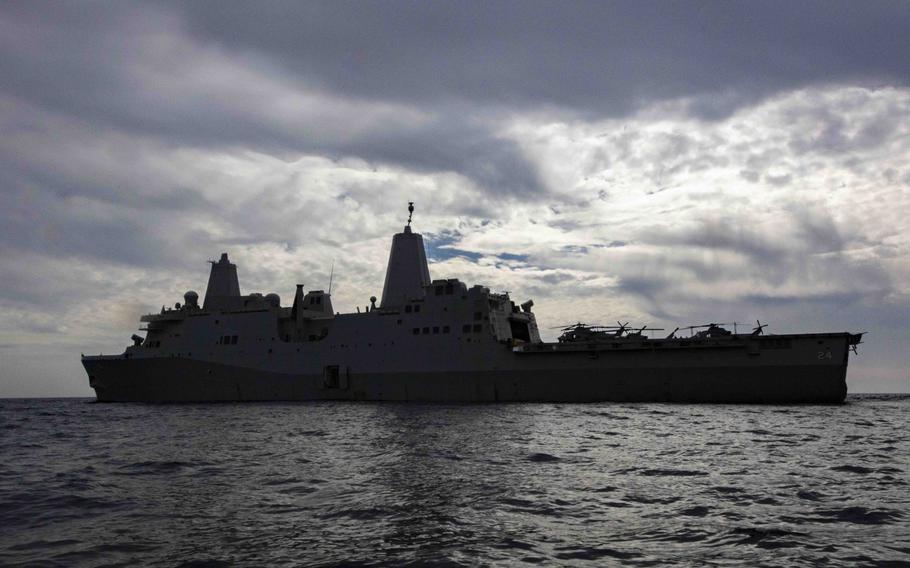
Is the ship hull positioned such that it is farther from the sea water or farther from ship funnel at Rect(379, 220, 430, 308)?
the sea water

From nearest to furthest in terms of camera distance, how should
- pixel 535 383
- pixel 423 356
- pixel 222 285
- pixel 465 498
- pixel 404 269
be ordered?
pixel 465 498 < pixel 535 383 < pixel 423 356 < pixel 404 269 < pixel 222 285

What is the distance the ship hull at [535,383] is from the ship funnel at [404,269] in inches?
216

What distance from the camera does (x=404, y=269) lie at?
3791cm

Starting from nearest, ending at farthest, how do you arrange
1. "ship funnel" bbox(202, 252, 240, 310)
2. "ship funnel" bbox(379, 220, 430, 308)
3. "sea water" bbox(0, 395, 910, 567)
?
1. "sea water" bbox(0, 395, 910, 567)
2. "ship funnel" bbox(379, 220, 430, 308)
3. "ship funnel" bbox(202, 252, 240, 310)

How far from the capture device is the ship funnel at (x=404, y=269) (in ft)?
123

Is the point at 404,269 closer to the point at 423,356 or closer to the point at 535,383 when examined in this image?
the point at 423,356

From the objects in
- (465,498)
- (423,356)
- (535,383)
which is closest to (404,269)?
(423,356)

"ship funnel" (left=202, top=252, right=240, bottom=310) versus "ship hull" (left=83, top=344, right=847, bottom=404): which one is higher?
"ship funnel" (left=202, top=252, right=240, bottom=310)

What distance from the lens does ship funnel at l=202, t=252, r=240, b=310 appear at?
132 ft

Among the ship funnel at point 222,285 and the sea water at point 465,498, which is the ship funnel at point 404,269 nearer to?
the ship funnel at point 222,285

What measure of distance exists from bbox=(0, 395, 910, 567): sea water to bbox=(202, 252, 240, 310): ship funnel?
23.4 m

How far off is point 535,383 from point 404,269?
11.3 meters

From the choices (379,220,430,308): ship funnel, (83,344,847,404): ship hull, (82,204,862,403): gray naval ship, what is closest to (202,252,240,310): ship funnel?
(82,204,862,403): gray naval ship

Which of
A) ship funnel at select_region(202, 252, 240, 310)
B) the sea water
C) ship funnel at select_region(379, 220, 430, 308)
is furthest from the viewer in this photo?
ship funnel at select_region(202, 252, 240, 310)
